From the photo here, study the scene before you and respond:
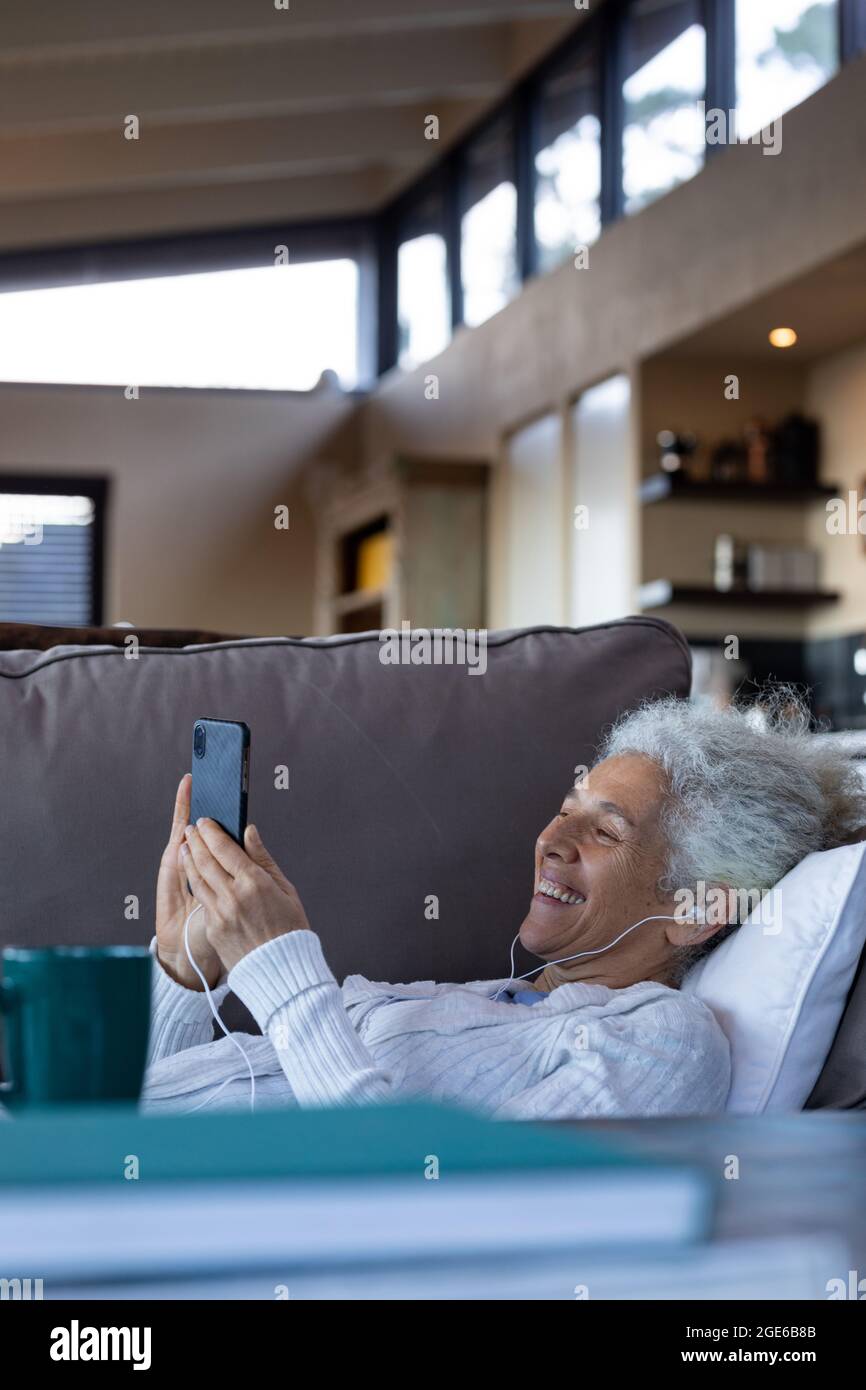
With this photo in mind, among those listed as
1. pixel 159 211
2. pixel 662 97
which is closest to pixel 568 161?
pixel 662 97

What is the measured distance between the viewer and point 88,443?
876 cm

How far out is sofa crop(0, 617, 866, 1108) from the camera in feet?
5.60

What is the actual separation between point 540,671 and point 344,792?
0.28m

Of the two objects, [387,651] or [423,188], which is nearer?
[387,651]

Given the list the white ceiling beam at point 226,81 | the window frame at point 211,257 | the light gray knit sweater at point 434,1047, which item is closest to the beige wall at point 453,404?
the window frame at point 211,257

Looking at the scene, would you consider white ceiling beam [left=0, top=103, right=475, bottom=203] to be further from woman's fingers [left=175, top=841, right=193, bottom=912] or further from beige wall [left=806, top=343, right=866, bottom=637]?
woman's fingers [left=175, top=841, right=193, bottom=912]

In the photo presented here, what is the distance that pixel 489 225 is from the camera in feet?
25.5

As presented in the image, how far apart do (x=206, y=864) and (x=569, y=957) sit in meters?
0.54

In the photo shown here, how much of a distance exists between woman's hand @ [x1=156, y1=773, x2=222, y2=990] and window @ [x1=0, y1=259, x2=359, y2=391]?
7.69 m

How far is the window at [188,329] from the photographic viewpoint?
873 centimetres

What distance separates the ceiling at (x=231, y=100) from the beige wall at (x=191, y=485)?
3.14 ft

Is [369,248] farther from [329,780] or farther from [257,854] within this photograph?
[257,854]
